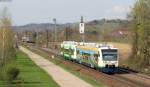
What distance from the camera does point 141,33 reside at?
59.3 m

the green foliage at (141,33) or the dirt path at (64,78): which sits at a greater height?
the green foliage at (141,33)

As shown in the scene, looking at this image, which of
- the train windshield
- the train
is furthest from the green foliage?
the train windshield

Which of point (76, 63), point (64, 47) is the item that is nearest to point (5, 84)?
point (76, 63)

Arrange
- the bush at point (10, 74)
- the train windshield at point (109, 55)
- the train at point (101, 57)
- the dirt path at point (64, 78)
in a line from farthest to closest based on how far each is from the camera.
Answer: the train windshield at point (109, 55) → the train at point (101, 57) → the dirt path at point (64, 78) → the bush at point (10, 74)

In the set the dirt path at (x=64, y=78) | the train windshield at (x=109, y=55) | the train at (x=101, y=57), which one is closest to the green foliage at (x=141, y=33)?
the train at (x=101, y=57)

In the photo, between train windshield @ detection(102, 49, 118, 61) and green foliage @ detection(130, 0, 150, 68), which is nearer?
train windshield @ detection(102, 49, 118, 61)

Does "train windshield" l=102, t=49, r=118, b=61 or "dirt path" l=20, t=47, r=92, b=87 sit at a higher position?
"train windshield" l=102, t=49, r=118, b=61

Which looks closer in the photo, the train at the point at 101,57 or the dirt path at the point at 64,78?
the dirt path at the point at 64,78

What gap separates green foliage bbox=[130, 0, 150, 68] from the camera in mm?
59281

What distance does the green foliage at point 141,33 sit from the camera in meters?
59.3

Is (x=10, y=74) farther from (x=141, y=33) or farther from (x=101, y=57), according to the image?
(x=141, y=33)

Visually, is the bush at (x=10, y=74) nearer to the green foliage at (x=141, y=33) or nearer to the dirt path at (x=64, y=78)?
the dirt path at (x=64, y=78)

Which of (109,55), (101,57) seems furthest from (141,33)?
(101,57)

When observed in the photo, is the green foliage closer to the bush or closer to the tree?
the tree
